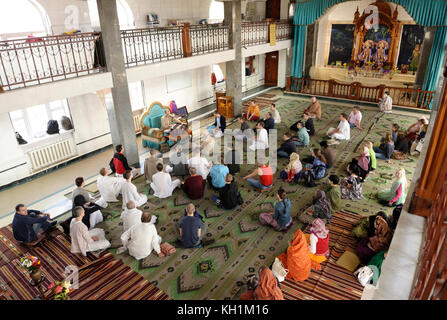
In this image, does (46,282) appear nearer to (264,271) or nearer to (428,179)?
(264,271)

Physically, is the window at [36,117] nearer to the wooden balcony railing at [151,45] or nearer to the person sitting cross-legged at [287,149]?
the wooden balcony railing at [151,45]

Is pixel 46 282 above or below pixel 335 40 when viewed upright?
below

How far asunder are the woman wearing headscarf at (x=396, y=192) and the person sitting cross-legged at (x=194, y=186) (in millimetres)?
4189

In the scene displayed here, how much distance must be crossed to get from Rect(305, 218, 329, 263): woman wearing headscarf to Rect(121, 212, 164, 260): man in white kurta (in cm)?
275

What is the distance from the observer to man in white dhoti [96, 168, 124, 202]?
7.52 metres

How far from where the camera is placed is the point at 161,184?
7.71m

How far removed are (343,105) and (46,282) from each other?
44.7 feet

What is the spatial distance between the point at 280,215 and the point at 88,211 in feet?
13.1

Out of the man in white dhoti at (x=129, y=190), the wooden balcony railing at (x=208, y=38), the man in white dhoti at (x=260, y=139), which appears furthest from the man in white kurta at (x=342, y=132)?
the man in white dhoti at (x=129, y=190)

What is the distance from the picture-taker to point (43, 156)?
30.9ft

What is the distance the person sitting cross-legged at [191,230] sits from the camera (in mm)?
5852

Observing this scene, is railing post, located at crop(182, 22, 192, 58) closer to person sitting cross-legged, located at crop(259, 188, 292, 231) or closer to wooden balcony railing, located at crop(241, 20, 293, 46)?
wooden balcony railing, located at crop(241, 20, 293, 46)

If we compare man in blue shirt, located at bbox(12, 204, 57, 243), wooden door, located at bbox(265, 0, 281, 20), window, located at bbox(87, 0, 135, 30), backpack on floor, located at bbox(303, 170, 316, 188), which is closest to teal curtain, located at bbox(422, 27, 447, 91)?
wooden door, located at bbox(265, 0, 281, 20)

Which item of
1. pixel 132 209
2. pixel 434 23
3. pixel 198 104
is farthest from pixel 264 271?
pixel 434 23
